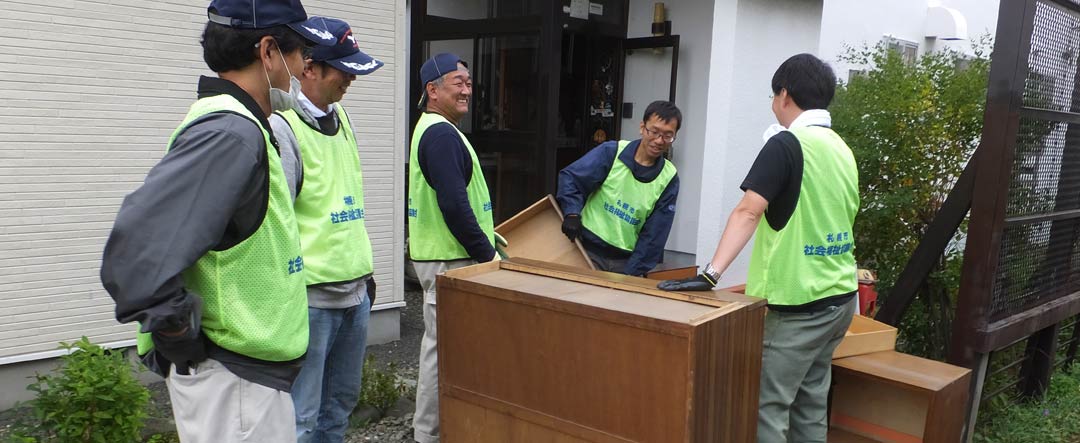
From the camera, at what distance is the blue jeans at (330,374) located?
2.69 meters

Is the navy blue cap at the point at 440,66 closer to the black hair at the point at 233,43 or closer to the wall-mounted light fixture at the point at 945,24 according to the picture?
the black hair at the point at 233,43

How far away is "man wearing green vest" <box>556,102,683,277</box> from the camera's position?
14.0ft

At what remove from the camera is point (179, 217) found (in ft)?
5.39

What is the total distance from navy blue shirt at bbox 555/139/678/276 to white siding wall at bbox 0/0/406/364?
2.17m

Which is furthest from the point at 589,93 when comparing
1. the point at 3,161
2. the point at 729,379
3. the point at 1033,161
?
the point at 729,379

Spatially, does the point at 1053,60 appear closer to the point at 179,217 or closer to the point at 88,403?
the point at 179,217

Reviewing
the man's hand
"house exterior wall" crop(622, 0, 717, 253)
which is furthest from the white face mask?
"house exterior wall" crop(622, 0, 717, 253)

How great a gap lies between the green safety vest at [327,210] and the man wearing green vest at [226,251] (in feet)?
2.04

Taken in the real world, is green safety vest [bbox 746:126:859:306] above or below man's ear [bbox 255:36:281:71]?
below

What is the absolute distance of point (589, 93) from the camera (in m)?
7.59

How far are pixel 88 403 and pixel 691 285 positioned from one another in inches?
95.5

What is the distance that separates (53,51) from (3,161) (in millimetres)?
594

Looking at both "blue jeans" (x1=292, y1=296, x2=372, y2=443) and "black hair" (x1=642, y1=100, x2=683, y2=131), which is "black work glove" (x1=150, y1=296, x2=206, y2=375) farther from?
"black hair" (x1=642, y1=100, x2=683, y2=131)

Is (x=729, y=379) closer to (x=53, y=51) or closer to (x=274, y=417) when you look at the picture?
(x=274, y=417)
